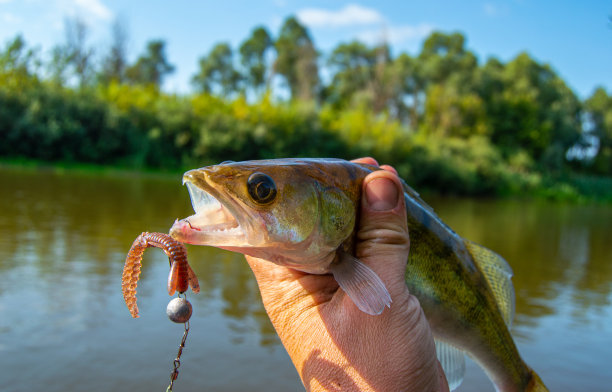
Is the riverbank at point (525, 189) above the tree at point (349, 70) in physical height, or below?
below

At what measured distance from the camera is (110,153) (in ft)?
98.7

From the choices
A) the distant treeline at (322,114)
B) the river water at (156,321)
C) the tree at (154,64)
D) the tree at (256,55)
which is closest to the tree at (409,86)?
the distant treeline at (322,114)

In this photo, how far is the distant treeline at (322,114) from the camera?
29734 millimetres

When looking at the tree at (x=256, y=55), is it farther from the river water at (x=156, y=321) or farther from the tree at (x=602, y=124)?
the river water at (x=156, y=321)

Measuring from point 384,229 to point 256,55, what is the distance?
6698 centimetres

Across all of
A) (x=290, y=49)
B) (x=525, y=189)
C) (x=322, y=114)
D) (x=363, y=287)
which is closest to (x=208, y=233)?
(x=363, y=287)

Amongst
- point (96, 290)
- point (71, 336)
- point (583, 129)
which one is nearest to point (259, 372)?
point (71, 336)

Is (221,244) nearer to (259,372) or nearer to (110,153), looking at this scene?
(259,372)

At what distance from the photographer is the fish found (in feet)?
5.55

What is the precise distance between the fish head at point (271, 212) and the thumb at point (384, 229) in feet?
0.31

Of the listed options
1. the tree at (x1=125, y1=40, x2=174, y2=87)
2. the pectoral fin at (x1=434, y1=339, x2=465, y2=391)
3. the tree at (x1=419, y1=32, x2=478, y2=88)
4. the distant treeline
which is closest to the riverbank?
the distant treeline

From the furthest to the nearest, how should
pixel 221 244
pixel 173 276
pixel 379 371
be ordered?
pixel 379 371 → pixel 173 276 → pixel 221 244

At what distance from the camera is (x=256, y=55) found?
65.7 meters

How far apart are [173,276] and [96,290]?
532cm
